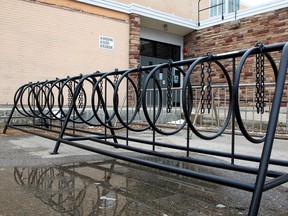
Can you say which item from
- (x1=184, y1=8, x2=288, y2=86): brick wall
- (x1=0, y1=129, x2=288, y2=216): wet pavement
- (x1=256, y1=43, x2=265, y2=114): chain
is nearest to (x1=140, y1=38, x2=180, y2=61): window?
(x1=184, y1=8, x2=288, y2=86): brick wall

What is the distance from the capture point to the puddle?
222 cm

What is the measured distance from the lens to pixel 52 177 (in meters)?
3.11

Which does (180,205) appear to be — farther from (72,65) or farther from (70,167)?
(72,65)

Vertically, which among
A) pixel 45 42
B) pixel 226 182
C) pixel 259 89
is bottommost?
pixel 226 182

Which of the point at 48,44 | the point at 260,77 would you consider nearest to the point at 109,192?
the point at 260,77

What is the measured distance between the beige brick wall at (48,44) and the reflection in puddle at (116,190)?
23.2 ft

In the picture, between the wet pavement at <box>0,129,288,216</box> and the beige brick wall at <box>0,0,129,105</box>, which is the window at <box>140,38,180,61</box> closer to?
the beige brick wall at <box>0,0,129,105</box>

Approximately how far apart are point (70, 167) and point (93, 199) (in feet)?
3.93

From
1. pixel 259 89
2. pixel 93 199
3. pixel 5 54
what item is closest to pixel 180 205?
pixel 93 199

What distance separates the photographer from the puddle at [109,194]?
7.29 feet

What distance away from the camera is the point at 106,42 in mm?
11789

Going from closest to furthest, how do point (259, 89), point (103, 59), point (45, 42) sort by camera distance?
1. point (259, 89)
2. point (45, 42)
3. point (103, 59)

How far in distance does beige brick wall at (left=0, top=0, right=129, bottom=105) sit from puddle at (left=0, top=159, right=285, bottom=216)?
702 cm

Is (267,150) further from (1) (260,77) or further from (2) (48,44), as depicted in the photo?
(2) (48,44)
